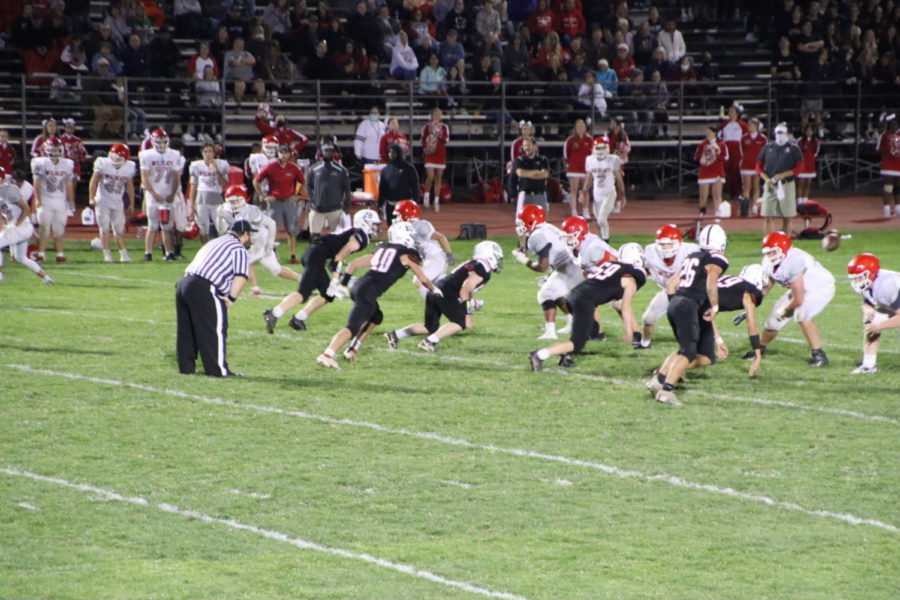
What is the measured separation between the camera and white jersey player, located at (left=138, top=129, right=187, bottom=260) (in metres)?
17.7

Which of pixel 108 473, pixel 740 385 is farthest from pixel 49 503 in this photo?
pixel 740 385

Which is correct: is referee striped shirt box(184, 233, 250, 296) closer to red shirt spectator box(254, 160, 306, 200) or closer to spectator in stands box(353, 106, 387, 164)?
red shirt spectator box(254, 160, 306, 200)

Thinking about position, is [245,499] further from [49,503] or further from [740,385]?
[740,385]

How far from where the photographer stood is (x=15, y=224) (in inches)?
614

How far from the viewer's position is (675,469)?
8.27 metres

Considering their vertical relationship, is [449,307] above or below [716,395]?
above

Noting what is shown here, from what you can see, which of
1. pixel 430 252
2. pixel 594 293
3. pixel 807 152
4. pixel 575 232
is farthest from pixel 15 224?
pixel 807 152

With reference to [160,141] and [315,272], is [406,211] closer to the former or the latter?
[315,272]

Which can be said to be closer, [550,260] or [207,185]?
[550,260]

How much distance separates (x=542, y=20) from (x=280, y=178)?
10391 mm

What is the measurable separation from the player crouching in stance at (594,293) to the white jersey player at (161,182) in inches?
306

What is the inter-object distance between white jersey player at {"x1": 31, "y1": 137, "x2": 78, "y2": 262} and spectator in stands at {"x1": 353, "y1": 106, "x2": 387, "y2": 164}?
6.45 m

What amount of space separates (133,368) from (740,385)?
4900 mm

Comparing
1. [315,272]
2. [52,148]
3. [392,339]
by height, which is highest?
[52,148]
